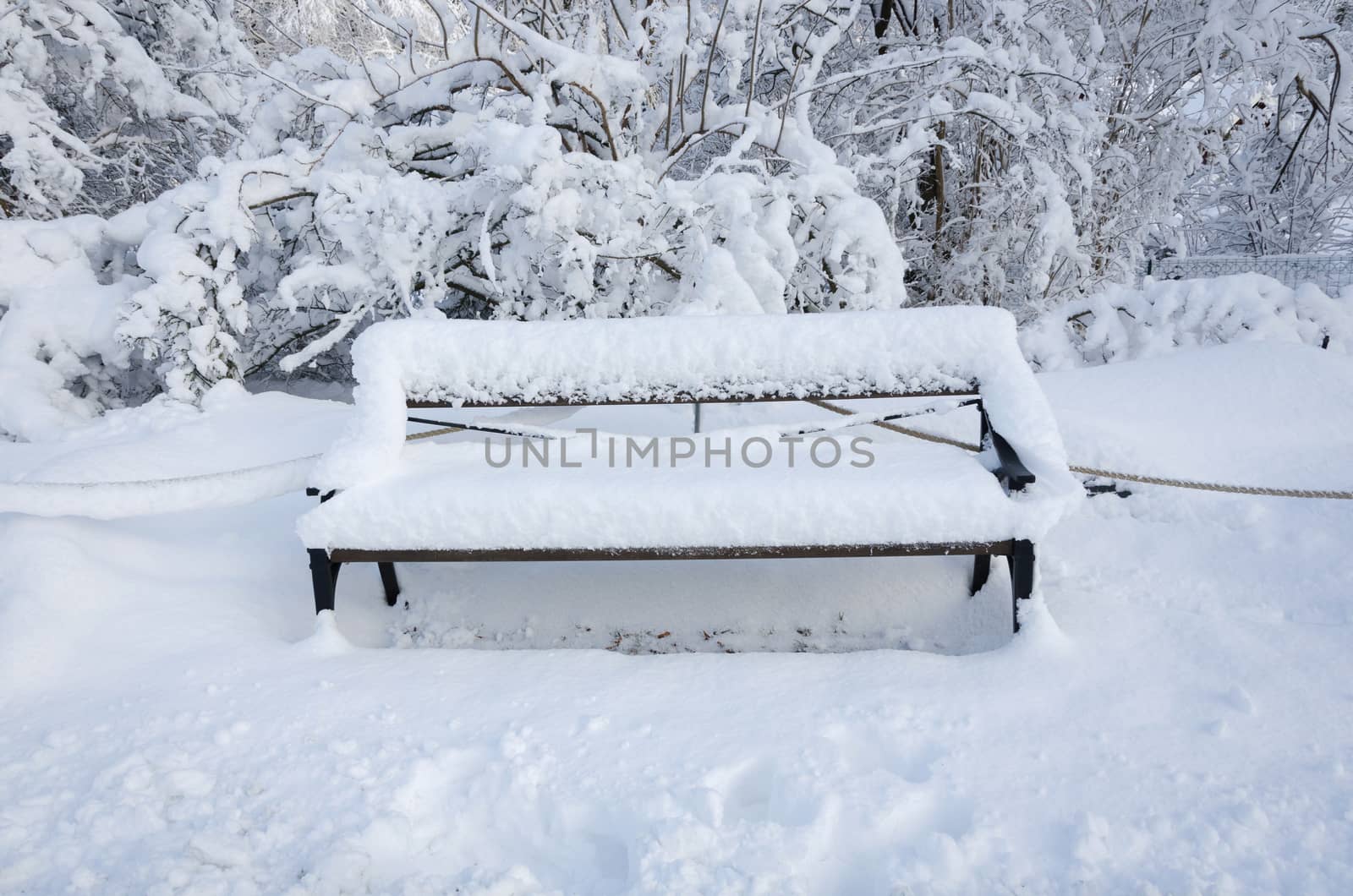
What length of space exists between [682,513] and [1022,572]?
857 millimetres

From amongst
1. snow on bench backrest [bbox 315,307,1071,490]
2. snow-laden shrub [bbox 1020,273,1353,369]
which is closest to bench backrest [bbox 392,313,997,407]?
snow on bench backrest [bbox 315,307,1071,490]

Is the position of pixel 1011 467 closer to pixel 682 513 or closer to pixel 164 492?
pixel 682 513

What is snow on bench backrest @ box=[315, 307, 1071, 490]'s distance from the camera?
2.39m

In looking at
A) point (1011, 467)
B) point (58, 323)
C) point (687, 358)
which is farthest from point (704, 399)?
point (58, 323)

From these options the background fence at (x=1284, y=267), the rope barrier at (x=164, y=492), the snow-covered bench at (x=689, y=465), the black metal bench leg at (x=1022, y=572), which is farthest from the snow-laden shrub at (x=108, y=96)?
the background fence at (x=1284, y=267)

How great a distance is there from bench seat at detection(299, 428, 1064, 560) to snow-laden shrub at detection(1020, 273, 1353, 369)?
10.8ft

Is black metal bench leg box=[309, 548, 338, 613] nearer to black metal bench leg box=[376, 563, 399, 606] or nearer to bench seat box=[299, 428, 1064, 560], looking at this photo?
bench seat box=[299, 428, 1064, 560]

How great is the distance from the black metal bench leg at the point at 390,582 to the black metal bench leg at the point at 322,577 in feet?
1.30

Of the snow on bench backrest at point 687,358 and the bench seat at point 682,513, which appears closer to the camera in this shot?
the bench seat at point 682,513

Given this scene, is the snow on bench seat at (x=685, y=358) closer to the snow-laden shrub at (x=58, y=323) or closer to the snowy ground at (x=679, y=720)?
the snowy ground at (x=679, y=720)

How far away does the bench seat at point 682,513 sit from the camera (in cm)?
189

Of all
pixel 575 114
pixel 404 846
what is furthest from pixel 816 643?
pixel 575 114

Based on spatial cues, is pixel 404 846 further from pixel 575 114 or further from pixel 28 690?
pixel 575 114

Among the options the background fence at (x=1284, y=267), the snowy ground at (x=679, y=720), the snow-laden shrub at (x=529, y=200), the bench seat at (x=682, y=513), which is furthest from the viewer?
the background fence at (x=1284, y=267)
